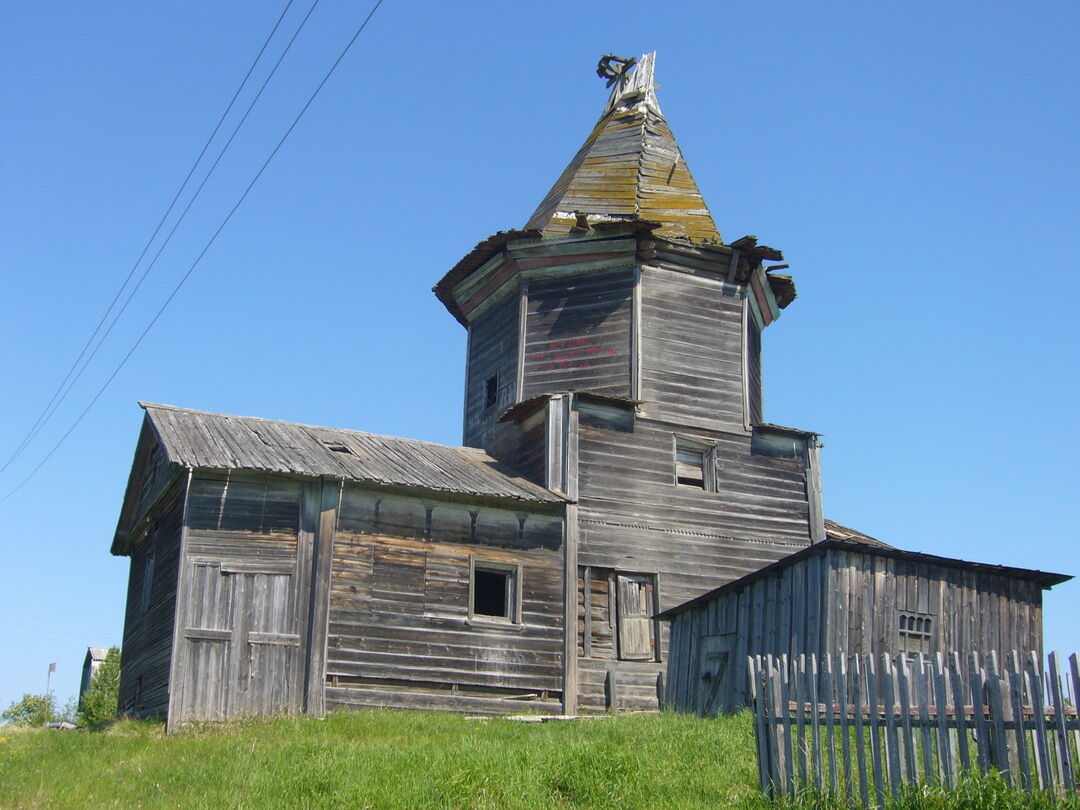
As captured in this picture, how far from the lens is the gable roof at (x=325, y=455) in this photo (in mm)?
18781

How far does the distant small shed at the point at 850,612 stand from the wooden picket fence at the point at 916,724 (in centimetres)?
619

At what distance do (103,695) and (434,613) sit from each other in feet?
65.0

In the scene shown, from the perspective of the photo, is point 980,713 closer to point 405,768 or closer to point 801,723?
point 801,723

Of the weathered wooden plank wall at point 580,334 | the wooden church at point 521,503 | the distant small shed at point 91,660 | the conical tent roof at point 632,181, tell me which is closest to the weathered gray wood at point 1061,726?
the wooden church at point 521,503

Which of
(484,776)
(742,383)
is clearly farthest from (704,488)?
(484,776)

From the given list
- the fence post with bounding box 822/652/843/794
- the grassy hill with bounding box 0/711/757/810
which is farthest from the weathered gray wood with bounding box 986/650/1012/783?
the grassy hill with bounding box 0/711/757/810

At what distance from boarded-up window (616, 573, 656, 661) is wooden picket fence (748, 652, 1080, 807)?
998 centimetres

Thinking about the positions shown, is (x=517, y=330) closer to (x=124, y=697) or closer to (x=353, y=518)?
(x=353, y=518)

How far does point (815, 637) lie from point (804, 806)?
23.2 ft

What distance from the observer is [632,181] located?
26109 mm

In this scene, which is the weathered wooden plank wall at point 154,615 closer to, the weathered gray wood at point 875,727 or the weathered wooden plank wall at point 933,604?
the weathered wooden plank wall at point 933,604

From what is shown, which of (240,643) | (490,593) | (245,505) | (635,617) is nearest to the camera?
(240,643)

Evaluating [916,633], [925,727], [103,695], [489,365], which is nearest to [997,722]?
[925,727]

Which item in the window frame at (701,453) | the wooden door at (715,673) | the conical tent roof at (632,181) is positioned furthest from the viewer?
the conical tent roof at (632,181)
